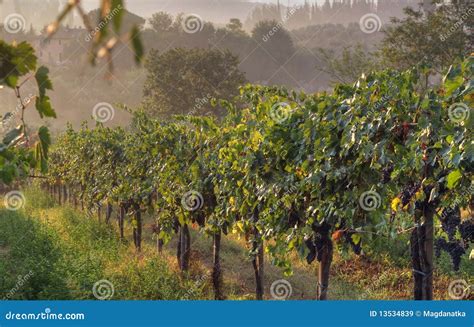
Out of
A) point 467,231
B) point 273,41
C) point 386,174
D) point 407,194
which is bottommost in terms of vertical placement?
point 467,231

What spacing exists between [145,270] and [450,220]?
5.51 metres

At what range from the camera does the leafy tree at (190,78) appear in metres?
44.3

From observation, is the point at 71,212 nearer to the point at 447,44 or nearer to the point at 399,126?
the point at 399,126

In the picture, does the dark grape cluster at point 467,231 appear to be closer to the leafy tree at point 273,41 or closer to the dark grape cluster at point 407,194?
the dark grape cluster at point 407,194

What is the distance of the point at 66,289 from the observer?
776 centimetres

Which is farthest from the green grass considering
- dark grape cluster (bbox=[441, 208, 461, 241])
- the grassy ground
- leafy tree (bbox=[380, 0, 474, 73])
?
leafy tree (bbox=[380, 0, 474, 73])

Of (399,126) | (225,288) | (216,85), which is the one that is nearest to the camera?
(399,126)

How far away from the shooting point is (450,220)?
5.46 metres

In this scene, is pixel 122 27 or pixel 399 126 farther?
pixel 399 126

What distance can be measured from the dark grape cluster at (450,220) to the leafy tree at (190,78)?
3851 cm

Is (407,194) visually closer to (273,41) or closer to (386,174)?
(386,174)

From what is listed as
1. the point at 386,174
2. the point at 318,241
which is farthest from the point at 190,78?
the point at 386,174

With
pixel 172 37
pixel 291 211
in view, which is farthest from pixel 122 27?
pixel 172 37

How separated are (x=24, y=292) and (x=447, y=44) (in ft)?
110
